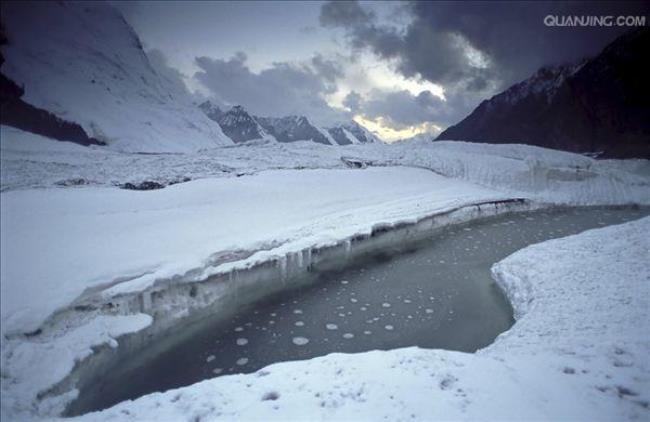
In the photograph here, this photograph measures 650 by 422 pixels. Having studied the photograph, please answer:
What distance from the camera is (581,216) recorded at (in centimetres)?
1759

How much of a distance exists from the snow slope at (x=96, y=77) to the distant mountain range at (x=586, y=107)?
194 ft

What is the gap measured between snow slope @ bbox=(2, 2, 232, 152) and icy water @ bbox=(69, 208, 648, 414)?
4149 centimetres

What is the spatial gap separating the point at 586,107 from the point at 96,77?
81.9 meters

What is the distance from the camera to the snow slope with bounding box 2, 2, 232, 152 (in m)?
48.0

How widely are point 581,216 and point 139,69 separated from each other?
9044 cm

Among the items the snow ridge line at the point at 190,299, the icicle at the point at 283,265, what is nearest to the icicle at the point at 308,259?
the snow ridge line at the point at 190,299

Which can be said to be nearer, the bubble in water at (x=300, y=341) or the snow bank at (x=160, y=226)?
the snow bank at (x=160, y=226)

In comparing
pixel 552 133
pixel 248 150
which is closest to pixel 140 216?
pixel 248 150

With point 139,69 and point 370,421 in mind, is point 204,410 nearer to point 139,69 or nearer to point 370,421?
point 370,421

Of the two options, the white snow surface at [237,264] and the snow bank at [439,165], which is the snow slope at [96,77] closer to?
the snow bank at [439,165]

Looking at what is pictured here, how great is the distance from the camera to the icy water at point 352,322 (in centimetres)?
561

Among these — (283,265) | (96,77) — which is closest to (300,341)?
(283,265)

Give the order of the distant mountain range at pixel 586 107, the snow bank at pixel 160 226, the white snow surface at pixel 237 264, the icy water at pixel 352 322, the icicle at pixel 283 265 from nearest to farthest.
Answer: the white snow surface at pixel 237 264, the icy water at pixel 352 322, the snow bank at pixel 160 226, the icicle at pixel 283 265, the distant mountain range at pixel 586 107

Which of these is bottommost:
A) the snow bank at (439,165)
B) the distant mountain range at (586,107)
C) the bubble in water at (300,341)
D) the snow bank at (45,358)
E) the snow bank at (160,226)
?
the bubble in water at (300,341)
